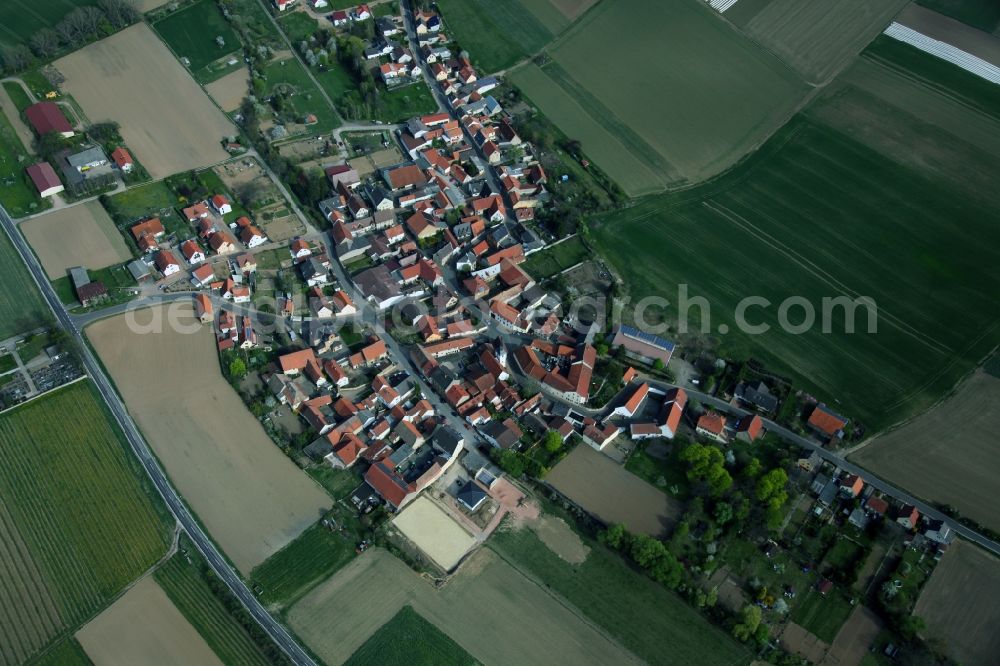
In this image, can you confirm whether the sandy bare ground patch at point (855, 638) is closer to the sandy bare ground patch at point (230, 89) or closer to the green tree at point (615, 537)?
the green tree at point (615, 537)

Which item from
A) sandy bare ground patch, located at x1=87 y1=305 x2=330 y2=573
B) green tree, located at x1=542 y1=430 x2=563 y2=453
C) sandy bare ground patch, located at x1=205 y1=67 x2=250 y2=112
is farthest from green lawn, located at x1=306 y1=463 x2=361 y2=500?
sandy bare ground patch, located at x1=205 y1=67 x2=250 y2=112

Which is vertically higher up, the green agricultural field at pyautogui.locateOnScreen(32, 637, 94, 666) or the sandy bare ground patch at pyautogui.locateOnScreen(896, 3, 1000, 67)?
the sandy bare ground patch at pyautogui.locateOnScreen(896, 3, 1000, 67)

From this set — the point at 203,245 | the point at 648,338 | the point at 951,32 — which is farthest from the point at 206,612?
the point at 951,32

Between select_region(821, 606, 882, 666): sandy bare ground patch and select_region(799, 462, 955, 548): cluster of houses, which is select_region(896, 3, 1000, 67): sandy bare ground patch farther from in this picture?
select_region(821, 606, 882, 666): sandy bare ground patch

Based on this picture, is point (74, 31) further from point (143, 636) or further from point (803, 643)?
point (803, 643)

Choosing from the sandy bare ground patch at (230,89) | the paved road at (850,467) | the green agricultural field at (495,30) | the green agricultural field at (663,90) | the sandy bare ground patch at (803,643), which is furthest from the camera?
the green agricultural field at (495,30)

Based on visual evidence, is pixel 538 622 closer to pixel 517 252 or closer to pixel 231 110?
pixel 517 252

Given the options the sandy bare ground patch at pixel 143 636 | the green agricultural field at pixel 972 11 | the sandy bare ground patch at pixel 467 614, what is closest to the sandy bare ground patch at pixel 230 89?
the sandy bare ground patch at pixel 143 636
